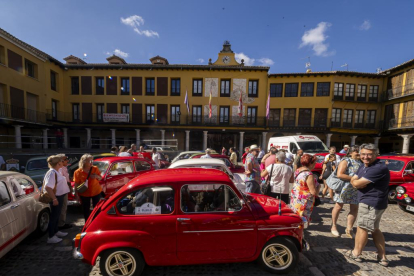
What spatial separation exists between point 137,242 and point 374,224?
3929 mm

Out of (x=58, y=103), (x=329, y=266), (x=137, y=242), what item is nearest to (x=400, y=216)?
(x=329, y=266)

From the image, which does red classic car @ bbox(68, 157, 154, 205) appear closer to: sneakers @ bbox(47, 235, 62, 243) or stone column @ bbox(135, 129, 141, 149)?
sneakers @ bbox(47, 235, 62, 243)

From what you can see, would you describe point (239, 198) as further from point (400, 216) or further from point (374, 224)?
point (400, 216)

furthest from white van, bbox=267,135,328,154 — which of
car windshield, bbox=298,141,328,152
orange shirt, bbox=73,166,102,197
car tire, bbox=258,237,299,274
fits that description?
orange shirt, bbox=73,166,102,197

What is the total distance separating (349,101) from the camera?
19.3m

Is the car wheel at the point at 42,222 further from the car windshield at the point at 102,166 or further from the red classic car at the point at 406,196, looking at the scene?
the red classic car at the point at 406,196

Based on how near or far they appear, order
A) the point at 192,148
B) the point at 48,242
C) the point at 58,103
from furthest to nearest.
Result: the point at 192,148 → the point at 58,103 → the point at 48,242

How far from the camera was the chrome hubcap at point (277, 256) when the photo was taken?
8.72ft

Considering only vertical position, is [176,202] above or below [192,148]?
above

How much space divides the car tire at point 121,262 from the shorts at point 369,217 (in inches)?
148

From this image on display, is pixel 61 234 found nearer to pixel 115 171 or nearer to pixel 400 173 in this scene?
pixel 115 171

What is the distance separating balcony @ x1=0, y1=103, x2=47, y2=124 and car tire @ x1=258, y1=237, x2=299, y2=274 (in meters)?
19.5

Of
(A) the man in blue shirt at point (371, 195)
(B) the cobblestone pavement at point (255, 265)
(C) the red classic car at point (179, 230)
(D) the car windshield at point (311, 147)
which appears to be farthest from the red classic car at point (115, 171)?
(D) the car windshield at point (311, 147)

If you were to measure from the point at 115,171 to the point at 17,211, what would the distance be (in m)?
2.30
